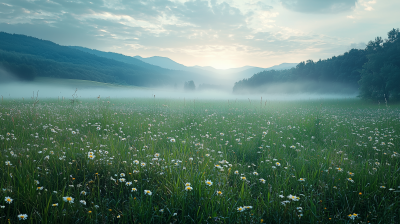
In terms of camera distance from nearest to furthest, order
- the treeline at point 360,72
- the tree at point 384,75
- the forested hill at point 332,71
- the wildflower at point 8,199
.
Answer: the wildflower at point 8,199, the tree at point 384,75, the treeline at point 360,72, the forested hill at point 332,71

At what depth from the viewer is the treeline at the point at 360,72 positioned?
2589 cm

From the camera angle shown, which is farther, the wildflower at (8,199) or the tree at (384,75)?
the tree at (384,75)

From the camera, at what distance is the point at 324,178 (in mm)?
3188

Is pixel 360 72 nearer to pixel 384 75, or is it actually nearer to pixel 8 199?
pixel 384 75

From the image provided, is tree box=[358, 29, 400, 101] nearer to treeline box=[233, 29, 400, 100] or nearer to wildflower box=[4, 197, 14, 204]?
treeline box=[233, 29, 400, 100]

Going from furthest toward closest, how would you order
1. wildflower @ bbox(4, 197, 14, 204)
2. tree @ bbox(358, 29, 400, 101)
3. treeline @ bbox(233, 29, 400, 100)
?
treeline @ bbox(233, 29, 400, 100)
tree @ bbox(358, 29, 400, 101)
wildflower @ bbox(4, 197, 14, 204)

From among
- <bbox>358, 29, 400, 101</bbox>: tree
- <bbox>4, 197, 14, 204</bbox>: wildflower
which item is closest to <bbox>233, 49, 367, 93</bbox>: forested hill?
<bbox>358, 29, 400, 101</bbox>: tree

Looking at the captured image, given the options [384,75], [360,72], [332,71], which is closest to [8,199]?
[384,75]

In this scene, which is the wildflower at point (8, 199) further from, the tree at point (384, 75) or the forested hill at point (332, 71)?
the forested hill at point (332, 71)

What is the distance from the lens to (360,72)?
3002 centimetres

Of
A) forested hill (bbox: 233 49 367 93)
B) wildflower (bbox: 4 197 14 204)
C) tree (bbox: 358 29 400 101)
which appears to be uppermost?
forested hill (bbox: 233 49 367 93)

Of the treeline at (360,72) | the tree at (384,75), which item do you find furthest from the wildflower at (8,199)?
the tree at (384,75)

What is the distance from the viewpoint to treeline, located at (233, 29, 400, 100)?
1019 inches

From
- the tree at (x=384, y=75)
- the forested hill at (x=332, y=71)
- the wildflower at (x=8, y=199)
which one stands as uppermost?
the forested hill at (x=332, y=71)
